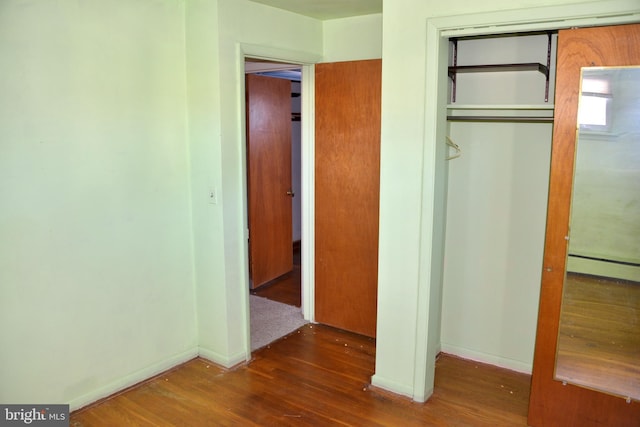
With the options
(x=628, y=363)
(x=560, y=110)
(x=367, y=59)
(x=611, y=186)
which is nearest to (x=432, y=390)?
(x=628, y=363)

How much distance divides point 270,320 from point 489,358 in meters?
1.82

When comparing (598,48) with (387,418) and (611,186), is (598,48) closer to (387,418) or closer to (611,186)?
(611,186)

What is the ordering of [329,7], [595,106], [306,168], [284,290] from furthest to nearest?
1. [284,290]
2. [306,168]
3. [329,7]
4. [595,106]

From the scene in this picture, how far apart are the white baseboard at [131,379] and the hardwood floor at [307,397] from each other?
0.05 meters

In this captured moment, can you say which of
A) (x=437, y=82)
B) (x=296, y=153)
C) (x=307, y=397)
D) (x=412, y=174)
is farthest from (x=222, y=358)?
(x=296, y=153)

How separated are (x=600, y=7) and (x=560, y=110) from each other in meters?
0.48

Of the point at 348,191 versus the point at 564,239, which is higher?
the point at 348,191

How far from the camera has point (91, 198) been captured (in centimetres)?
279

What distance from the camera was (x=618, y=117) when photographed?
237cm

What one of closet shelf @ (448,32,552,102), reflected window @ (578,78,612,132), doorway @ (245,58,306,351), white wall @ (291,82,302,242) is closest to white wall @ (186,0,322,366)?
doorway @ (245,58,306,351)

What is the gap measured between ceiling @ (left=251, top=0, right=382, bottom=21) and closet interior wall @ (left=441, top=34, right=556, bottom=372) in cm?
69

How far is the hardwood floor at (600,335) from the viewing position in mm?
2459

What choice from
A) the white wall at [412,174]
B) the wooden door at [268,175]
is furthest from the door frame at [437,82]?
the wooden door at [268,175]

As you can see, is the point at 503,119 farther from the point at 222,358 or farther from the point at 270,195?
the point at 270,195
